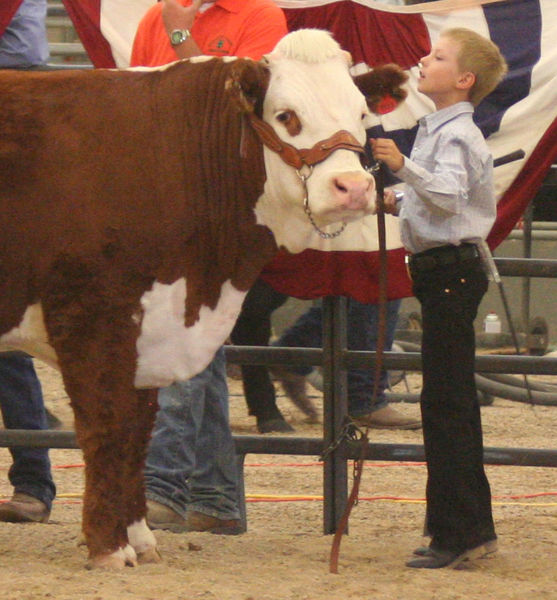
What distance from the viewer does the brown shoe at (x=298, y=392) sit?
6.79 metres

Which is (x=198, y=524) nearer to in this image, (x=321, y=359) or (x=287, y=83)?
(x=321, y=359)

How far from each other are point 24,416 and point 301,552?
116 cm

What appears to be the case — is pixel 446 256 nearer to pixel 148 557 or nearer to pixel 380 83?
pixel 380 83

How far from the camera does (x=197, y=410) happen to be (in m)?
4.16

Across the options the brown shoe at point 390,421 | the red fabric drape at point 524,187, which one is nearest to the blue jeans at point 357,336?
the brown shoe at point 390,421

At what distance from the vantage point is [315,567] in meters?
3.73

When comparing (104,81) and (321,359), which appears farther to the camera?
(321,359)

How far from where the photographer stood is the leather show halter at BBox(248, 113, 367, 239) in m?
3.42

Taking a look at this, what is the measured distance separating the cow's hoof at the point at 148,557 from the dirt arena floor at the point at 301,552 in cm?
4

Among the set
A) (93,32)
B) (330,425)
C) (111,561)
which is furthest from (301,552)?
(93,32)

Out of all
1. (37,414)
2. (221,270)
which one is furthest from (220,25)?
(37,414)

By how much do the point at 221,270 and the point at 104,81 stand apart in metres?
0.62

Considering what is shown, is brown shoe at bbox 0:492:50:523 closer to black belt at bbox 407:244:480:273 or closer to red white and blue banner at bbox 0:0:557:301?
red white and blue banner at bbox 0:0:557:301

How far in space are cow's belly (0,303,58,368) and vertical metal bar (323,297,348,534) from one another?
105 centimetres
